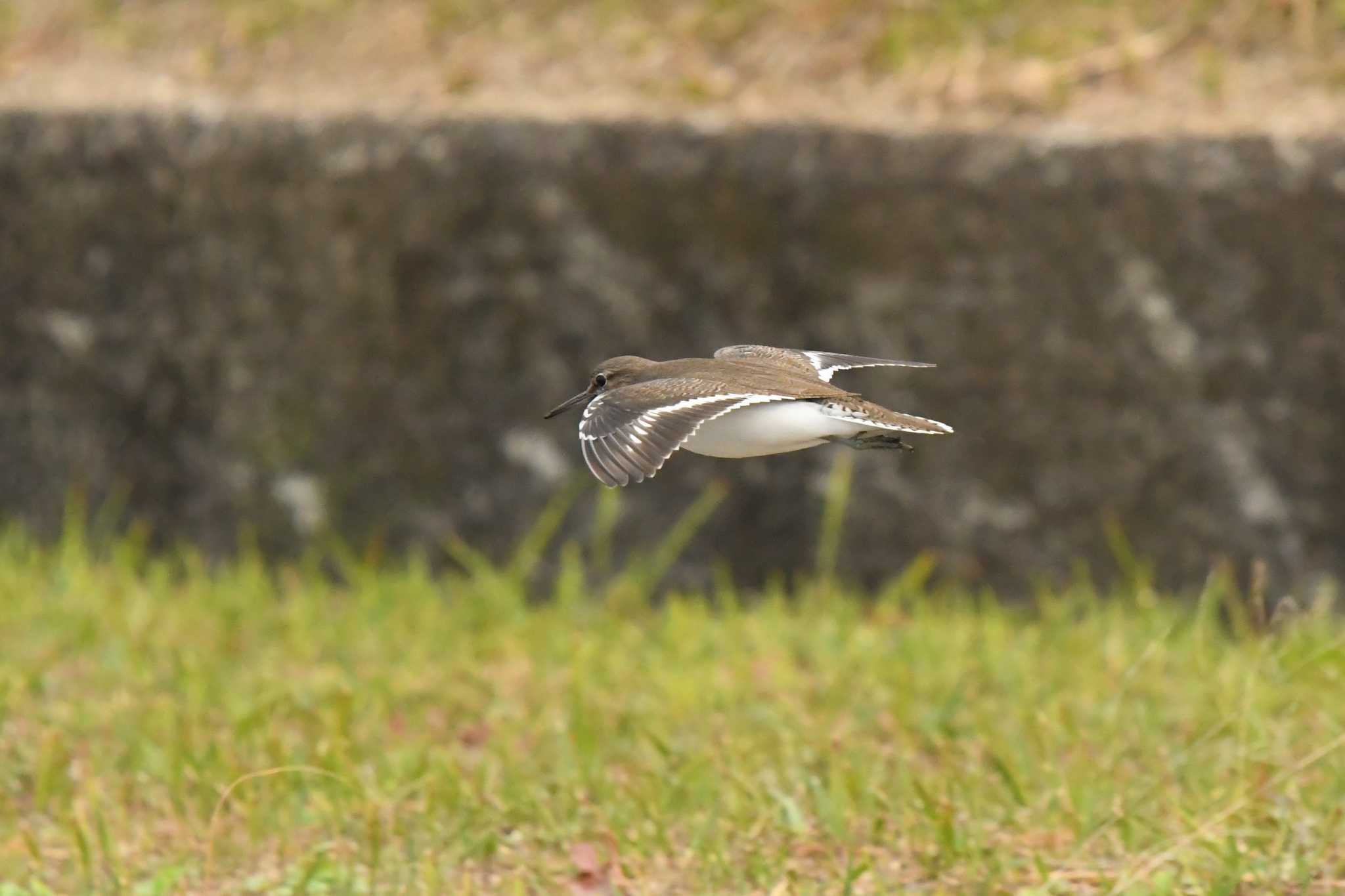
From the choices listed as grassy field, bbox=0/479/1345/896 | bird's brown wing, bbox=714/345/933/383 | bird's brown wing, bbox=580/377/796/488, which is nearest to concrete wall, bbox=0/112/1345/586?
grassy field, bbox=0/479/1345/896

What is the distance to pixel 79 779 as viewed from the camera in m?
3.78

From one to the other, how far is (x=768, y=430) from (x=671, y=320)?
3.07m

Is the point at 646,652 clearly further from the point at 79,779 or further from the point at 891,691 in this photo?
the point at 79,779

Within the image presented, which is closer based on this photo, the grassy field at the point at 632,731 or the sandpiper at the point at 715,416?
the sandpiper at the point at 715,416

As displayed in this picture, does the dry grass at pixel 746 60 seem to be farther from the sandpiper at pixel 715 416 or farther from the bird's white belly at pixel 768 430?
the bird's white belly at pixel 768 430

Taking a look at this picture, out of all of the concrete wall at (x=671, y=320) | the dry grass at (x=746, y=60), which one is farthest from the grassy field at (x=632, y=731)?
the dry grass at (x=746, y=60)

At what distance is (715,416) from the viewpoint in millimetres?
1933

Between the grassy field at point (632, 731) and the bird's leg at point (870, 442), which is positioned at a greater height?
the bird's leg at point (870, 442)

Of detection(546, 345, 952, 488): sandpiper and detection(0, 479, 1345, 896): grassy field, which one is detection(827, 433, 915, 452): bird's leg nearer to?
detection(546, 345, 952, 488): sandpiper

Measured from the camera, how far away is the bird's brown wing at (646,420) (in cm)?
187

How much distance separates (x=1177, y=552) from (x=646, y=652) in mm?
1386

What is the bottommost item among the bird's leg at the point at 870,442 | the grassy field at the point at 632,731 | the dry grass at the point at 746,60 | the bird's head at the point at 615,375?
the grassy field at the point at 632,731

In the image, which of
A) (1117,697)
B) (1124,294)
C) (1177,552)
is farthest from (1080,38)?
(1117,697)

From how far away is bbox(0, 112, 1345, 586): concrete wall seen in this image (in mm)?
4762
